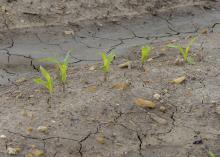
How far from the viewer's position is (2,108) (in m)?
2.84

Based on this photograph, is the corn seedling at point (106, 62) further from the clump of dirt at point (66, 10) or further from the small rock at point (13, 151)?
the clump of dirt at point (66, 10)

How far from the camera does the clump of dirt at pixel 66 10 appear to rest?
13.8 ft

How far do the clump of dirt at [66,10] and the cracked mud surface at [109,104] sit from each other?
6.5 inches

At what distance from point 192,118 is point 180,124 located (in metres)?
0.10

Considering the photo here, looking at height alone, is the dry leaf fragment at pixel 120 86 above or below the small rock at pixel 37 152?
above

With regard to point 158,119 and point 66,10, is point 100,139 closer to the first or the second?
point 158,119

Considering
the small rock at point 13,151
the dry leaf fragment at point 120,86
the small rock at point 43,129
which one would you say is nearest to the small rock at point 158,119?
the dry leaf fragment at point 120,86

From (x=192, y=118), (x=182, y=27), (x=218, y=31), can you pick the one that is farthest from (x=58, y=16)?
(x=192, y=118)

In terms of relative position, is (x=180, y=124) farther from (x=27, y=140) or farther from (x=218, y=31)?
(x=218, y=31)

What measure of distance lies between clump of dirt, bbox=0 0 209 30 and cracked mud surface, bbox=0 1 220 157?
166 mm

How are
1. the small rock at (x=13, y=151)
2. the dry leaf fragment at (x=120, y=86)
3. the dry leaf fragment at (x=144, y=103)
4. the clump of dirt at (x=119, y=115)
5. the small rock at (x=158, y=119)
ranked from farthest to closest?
the dry leaf fragment at (x=120, y=86) < the dry leaf fragment at (x=144, y=103) < the small rock at (x=158, y=119) < the clump of dirt at (x=119, y=115) < the small rock at (x=13, y=151)

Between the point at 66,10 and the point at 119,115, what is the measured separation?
1955 millimetres

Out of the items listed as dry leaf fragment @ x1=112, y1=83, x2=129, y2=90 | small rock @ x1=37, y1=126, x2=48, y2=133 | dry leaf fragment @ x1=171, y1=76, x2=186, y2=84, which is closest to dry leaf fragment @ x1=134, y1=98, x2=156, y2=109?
dry leaf fragment @ x1=112, y1=83, x2=129, y2=90

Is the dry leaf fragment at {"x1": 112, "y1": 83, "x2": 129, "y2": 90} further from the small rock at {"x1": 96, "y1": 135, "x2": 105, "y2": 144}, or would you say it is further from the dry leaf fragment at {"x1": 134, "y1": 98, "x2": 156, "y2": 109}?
the small rock at {"x1": 96, "y1": 135, "x2": 105, "y2": 144}
